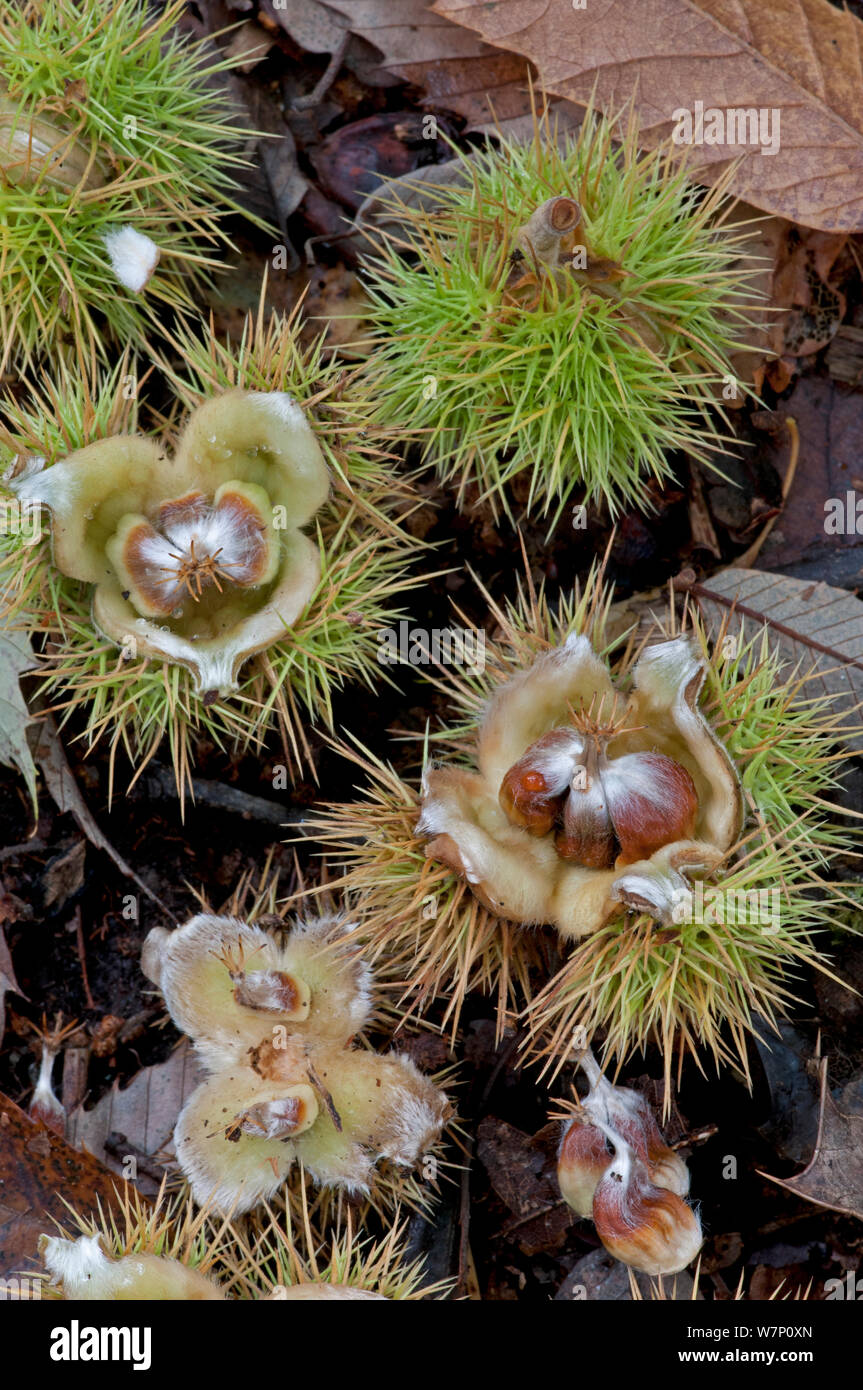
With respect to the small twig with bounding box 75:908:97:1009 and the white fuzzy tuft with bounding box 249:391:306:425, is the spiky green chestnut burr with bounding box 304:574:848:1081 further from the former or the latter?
the small twig with bounding box 75:908:97:1009

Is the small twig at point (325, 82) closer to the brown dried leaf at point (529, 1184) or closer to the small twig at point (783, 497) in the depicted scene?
the small twig at point (783, 497)

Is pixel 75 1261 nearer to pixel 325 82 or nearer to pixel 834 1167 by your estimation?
pixel 834 1167

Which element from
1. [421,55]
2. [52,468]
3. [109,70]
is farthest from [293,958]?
[421,55]

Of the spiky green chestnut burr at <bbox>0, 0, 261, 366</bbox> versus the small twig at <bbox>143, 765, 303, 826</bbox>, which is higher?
the spiky green chestnut burr at <bbox>0, 0, 261, 366</bbox>

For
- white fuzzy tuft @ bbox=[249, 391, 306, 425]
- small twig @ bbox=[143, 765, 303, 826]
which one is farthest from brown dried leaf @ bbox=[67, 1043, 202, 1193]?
white fuzzy tuft @ bbox=[249, 391, 306, 425]

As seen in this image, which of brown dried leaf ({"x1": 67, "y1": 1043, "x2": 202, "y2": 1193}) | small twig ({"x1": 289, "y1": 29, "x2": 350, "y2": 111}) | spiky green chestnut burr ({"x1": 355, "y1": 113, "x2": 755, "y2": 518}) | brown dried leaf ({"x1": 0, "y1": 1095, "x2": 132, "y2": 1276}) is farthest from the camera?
small twig ({"x1": 289, "y1": 29, "x2": 350, "y2": 111})

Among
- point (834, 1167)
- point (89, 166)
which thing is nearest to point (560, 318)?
point (89, 166)

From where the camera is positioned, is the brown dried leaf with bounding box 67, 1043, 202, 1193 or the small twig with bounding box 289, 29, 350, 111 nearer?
the brown dried leaf with bounding box 67, 1043, 202, 1193

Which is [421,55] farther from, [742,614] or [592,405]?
[742,614]
